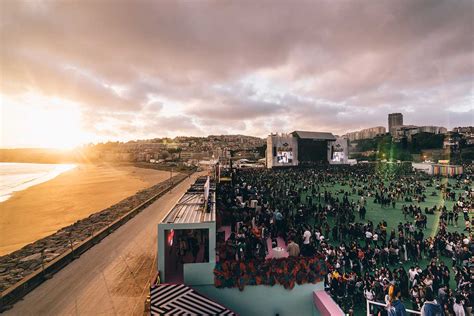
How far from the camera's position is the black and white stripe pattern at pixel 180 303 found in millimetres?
7051

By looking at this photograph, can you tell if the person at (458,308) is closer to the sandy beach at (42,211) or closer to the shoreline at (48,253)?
the shoreline at (48,253)

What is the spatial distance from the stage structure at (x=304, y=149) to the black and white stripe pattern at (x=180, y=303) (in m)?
54.7

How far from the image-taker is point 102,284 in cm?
1099

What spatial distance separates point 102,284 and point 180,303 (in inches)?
229

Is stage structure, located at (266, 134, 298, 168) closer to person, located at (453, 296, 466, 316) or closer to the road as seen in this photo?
the road

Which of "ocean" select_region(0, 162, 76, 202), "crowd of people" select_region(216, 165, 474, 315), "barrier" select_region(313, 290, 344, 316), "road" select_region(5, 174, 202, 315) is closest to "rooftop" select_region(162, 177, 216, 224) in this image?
"crowd of people" select_region(216, 165, 474, 315)

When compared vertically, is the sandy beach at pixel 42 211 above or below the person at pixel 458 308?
below

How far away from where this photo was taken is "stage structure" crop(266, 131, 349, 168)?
6203 centimetres

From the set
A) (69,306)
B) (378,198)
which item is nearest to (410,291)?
(69,306)

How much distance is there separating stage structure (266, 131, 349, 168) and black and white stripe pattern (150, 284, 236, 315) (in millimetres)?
54671

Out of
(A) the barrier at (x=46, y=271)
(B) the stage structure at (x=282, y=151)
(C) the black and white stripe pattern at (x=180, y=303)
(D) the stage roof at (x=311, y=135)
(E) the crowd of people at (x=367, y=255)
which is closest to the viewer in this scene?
(C) the black and white stripe pattern at (x=180, y=303)

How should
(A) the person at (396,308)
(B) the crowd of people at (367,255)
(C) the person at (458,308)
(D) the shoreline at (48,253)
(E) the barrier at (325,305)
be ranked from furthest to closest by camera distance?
(D) the shoreline at (48,253) < (B) the crowd of people at (367,255) < (C) the person at (458,308) < (E) the barrier at (325,305) < (A) the person at (396,308)

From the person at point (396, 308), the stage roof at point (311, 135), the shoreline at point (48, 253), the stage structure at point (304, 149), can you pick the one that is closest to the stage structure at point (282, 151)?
the stage structure at point (304, 149)

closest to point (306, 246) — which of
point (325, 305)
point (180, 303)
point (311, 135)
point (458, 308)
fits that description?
point (325, 305)
